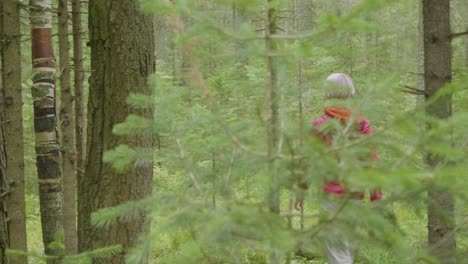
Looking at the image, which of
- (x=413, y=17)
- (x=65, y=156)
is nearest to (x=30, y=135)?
(x=65, y=156)

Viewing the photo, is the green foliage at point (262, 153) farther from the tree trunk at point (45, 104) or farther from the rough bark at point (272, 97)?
the tree trunk at point (45, 104)

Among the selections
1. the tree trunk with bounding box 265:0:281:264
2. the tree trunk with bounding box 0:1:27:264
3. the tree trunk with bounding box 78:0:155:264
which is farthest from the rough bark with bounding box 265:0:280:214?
the tree trunk with bounding box 0:1:27:264

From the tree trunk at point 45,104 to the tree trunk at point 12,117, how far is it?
6.6 inches

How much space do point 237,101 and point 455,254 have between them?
4.06 ft

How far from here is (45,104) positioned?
5.04 meters

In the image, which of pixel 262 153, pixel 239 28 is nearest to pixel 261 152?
pixel 262 153

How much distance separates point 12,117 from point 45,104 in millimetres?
348

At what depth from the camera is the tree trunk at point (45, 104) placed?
5008 mm

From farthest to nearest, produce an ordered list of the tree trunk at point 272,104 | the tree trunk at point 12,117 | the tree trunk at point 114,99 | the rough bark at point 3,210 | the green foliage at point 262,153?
the tree trunk at point 12,117, the rough bark at point 3,210, the tree trunk at point 114,99, the tree trunk at point 272,104, the green foliage at point 262,153

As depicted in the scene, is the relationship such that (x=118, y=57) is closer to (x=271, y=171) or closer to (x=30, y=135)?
(x=271, y=171)

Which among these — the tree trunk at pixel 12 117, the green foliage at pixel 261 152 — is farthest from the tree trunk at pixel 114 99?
the green foliage at pixel 261 152

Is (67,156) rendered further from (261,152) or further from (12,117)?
(261,152)

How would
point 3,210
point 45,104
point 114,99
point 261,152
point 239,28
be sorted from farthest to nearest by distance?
point 45,104
point 3,210
point 114,99
point 261,152
point 239,28

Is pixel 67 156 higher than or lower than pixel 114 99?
lower
